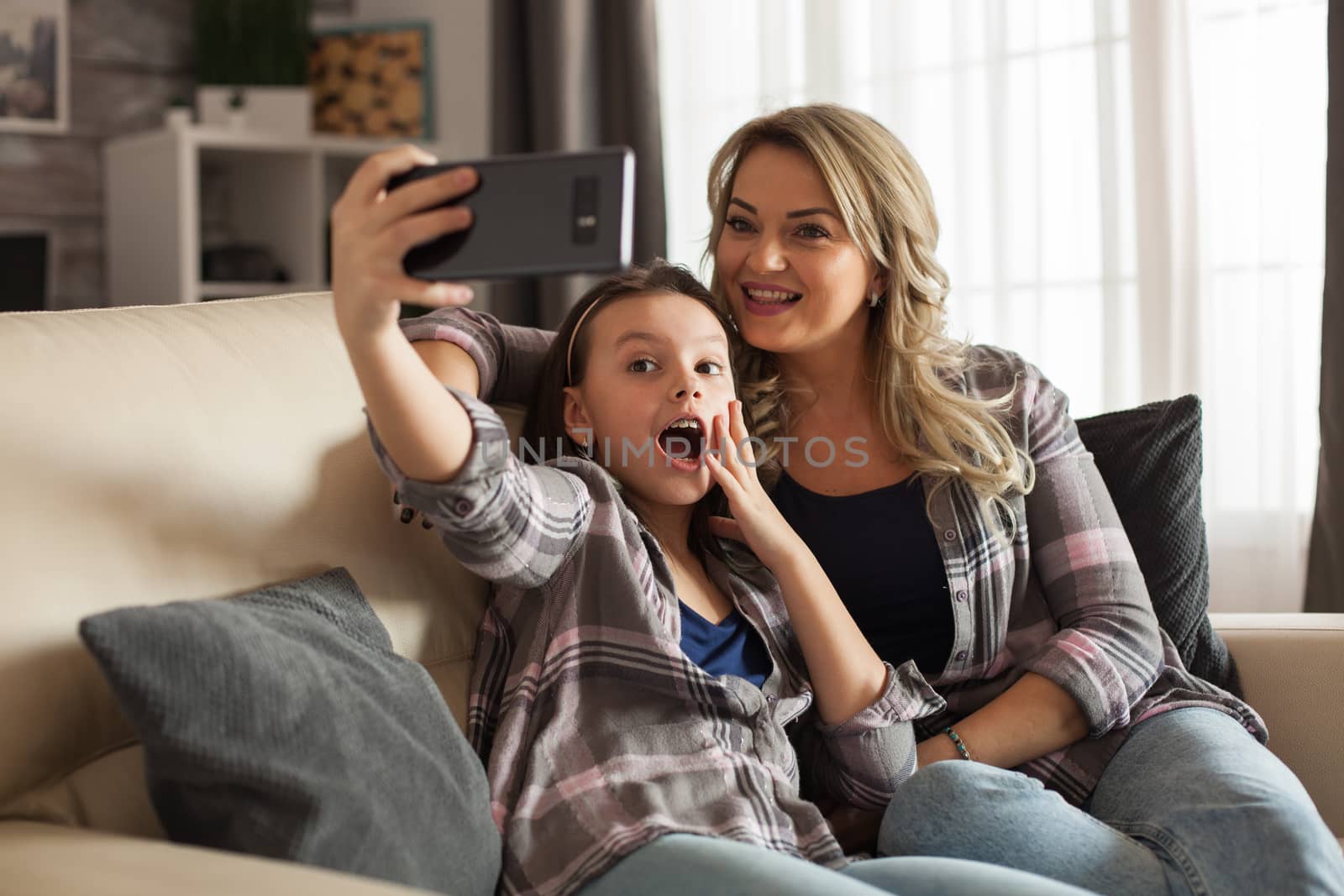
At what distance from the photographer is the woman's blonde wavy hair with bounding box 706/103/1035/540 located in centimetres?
159

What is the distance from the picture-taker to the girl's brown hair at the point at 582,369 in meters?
1.50

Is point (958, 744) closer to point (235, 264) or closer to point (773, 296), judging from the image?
point (773, 296)

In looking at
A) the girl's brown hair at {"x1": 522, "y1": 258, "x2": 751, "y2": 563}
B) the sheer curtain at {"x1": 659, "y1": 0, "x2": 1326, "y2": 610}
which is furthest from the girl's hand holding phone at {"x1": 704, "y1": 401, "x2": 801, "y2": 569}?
the sheer curtain at {"x1": 659, "y1": 0, "x2": 1326, "y2": 610}

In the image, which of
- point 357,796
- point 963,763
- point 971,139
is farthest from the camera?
point 971,139

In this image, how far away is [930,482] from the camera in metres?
1.60

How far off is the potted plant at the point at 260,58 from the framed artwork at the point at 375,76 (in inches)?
4.4

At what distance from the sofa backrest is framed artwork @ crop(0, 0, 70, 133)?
2462 mm

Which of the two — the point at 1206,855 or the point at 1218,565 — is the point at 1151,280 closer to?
the point at 1218,565

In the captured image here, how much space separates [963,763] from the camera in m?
1.32

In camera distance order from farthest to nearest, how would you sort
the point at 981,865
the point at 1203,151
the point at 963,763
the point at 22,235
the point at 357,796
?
1. the point at 22,235
2. the point at 1203,151
3. the point at 963,763
4. the point at 981,865
5. the point at 357,796

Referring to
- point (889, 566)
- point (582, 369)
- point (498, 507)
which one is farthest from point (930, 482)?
point (498, 507)

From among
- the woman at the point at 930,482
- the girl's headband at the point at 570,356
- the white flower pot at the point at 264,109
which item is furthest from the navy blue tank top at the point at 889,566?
the white flower pot at the point at 264,109

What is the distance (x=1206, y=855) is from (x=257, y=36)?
10.8ft

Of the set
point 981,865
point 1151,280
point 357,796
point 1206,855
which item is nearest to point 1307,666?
point 1206,855
